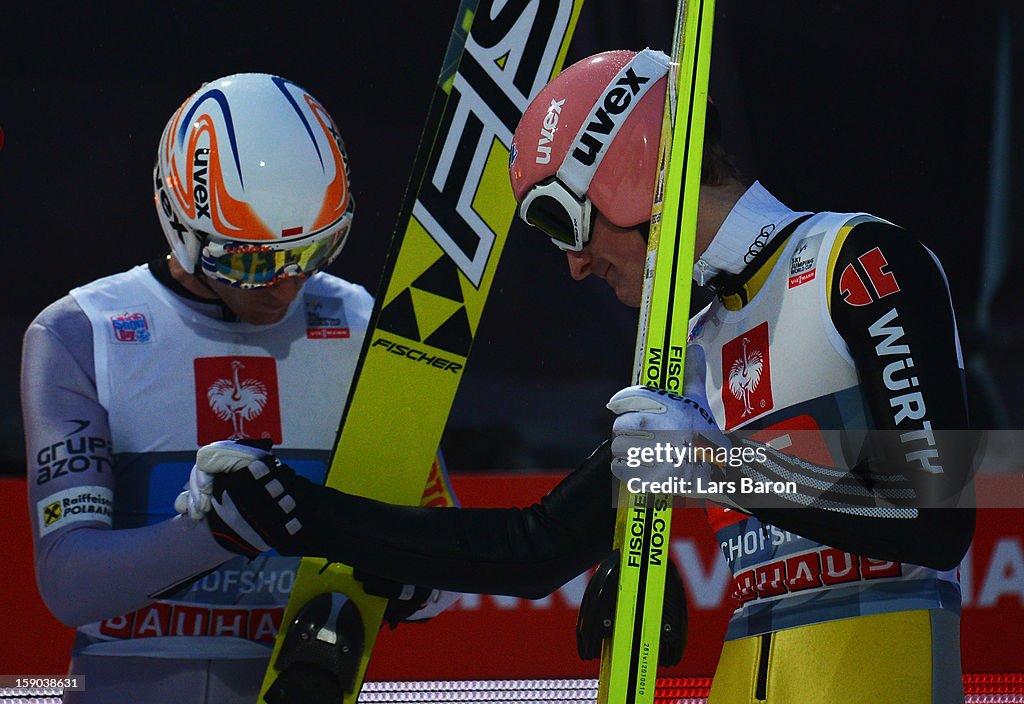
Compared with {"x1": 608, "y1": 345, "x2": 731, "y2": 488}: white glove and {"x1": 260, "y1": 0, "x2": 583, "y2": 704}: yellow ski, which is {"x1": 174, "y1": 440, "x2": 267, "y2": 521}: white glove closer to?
{"x1": 260, "y1": 0, "x2": 583, "y2": 704}: yellow ski

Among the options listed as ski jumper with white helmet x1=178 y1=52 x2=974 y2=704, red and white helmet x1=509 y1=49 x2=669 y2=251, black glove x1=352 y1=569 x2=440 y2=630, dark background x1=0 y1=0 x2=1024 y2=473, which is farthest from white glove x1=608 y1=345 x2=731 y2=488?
dark background x1=0 y1=0 x2=1024 y2=473

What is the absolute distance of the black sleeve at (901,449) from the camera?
199 cm

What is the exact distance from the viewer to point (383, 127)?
169 inches

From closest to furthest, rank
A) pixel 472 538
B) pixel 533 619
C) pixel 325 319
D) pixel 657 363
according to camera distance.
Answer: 1. pixel 657 363
2. pixel 472 538
3. pixel 325 319
4. pixel 533 619

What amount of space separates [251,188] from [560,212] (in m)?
0.61

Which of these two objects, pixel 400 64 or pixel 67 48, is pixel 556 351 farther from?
pixel 67 48

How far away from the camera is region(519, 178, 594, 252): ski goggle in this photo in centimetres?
238

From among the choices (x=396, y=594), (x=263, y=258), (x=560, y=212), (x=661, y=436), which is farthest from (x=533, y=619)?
(x=661, y=436)

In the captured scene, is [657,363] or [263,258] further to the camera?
[263,258]

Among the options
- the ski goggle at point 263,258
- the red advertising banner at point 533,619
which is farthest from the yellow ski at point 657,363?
the red advertising banner at point 533,619

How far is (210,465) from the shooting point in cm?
242

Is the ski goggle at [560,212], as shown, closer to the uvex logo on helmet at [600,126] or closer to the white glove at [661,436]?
the uvex logo on helmet at [600,126]

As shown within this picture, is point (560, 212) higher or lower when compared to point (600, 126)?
lower

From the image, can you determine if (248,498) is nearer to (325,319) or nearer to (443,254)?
(325,319)
